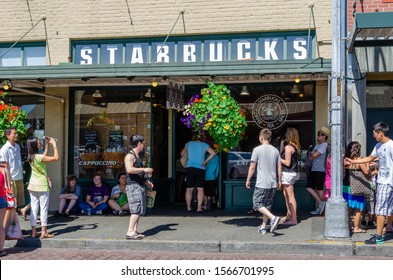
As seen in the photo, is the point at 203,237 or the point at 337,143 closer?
the point at 337,143

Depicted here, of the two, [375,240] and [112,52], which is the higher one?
[112,52]

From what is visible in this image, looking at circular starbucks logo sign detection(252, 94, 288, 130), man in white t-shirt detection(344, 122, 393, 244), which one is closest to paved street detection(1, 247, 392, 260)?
man in white t-shirt detection(344, 122, 393, 244)

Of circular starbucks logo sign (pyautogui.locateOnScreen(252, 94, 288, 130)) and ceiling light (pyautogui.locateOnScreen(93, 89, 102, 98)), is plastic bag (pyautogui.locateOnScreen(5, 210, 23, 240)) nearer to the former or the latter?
ceiling light (pyautogui.locateOnScreen(93, 89, 102, 98))

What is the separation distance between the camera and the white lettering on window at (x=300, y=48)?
12.5 metres

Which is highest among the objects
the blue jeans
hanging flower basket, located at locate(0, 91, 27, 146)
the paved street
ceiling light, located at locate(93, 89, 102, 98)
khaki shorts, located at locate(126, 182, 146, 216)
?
ceiling light, located at locate(93, 89, 102, 98)

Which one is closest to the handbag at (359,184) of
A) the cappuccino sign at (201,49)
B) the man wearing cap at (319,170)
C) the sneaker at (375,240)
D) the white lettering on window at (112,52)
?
the sneaker at (375,240)

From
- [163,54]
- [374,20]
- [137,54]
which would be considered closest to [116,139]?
[137,54]

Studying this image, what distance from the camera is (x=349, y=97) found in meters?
11.2

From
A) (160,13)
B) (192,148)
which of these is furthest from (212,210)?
(160,13)

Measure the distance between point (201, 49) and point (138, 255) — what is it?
597 cm

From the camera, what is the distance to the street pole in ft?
29.4

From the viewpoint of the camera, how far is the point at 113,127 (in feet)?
43.4

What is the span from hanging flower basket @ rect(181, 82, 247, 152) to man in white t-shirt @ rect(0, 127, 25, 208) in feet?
10.7

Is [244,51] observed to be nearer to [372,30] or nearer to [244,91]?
[244,91]
